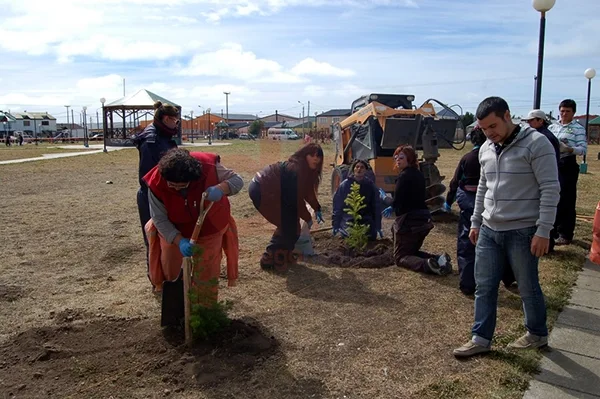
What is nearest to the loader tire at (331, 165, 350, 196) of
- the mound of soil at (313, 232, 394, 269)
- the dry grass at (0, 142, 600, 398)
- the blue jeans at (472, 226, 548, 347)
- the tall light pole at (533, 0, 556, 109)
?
the dry grass at (0, 142, 600, 398)

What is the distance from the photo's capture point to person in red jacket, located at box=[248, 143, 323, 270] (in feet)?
18.5

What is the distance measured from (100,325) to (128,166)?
17.5 metres

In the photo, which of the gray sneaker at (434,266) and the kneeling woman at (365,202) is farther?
the kneeling woman at (365,202)

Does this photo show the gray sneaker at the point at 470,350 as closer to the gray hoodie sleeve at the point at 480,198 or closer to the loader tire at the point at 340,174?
the gray hoodie sleeve at the point at 480,198

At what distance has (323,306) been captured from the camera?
452 cm

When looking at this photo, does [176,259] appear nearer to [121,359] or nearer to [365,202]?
[121,359]

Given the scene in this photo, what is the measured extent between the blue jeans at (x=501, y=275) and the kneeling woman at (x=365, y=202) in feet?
10.2

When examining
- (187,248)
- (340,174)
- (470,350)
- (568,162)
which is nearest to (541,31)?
(568,162)

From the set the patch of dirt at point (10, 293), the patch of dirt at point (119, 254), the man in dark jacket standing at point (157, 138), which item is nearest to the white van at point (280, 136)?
the patch of dirt at point (119, 254)

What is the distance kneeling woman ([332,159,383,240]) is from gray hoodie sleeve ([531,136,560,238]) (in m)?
3.48

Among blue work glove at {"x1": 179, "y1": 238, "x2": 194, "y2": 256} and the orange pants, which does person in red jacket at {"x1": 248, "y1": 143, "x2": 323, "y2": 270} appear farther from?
blue work glove at {"x1": 179, "y1": 238, "x2": 194, "y2": 256}

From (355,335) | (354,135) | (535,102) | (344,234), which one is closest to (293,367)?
(355,335)

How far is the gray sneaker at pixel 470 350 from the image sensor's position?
11.4 ft

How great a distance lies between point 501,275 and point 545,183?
2.40 feet
